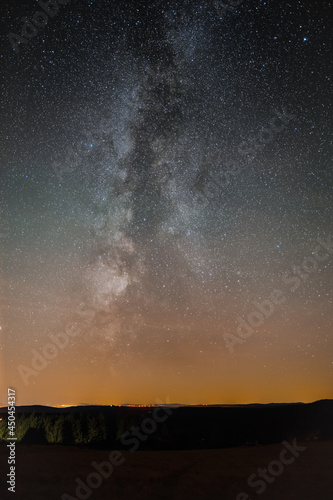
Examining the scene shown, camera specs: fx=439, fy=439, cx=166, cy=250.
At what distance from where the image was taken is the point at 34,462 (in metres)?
9.89

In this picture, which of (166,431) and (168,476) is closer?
(168,476)

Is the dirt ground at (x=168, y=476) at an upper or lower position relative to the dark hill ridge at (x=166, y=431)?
lower

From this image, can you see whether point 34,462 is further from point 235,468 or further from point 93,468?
point 235,468

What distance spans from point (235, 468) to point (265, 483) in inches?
48.2

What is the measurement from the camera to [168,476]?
8.91 meters

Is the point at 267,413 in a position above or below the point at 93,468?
above

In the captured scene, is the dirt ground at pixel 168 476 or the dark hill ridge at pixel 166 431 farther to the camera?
the dark hill ridge at pixel 166 431

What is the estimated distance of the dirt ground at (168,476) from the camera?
780 cm

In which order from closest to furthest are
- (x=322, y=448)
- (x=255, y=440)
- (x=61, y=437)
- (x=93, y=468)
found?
(x=93, y=468) → (x=322, y=448) → (x=61, y=437) → (x=255, y=440)

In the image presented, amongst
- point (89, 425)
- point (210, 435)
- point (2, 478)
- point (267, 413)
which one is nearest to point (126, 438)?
point (89, 425)

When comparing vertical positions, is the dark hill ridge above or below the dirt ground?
above

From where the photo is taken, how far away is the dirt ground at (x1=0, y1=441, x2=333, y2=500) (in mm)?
7801

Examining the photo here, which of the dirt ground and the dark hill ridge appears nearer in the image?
the dirt ground

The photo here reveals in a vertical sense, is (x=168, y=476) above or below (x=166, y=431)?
below
